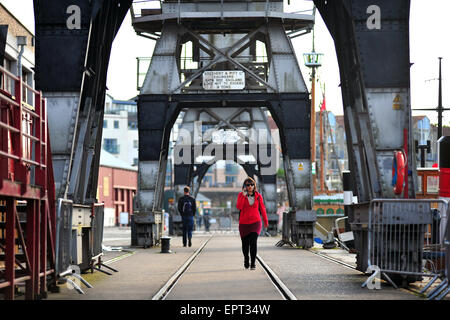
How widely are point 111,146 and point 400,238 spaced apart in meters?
118

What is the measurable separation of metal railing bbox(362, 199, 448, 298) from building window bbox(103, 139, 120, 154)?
116 m

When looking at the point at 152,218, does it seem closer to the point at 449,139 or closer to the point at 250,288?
the point at 449,139

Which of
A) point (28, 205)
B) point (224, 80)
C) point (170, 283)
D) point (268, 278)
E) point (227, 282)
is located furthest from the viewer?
point (224, 80)

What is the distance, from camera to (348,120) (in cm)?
1627

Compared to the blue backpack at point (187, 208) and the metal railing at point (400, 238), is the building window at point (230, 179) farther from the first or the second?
the metal railing at point (400, 238)

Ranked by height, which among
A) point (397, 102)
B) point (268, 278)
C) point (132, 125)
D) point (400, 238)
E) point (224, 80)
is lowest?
point (268, 278)

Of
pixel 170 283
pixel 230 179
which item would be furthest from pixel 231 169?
pixel 170 283

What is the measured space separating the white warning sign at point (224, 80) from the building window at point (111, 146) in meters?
100

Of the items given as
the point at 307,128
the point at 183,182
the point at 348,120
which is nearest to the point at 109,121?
the point at 183,182

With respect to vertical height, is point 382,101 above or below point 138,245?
above

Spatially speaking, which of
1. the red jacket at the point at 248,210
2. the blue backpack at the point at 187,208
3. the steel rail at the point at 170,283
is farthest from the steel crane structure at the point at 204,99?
the red jacket at the point at 248,210

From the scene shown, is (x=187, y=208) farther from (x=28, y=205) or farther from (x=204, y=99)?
(x=28, y=205)

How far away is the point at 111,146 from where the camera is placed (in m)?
128

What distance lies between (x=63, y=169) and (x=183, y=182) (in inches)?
1218
